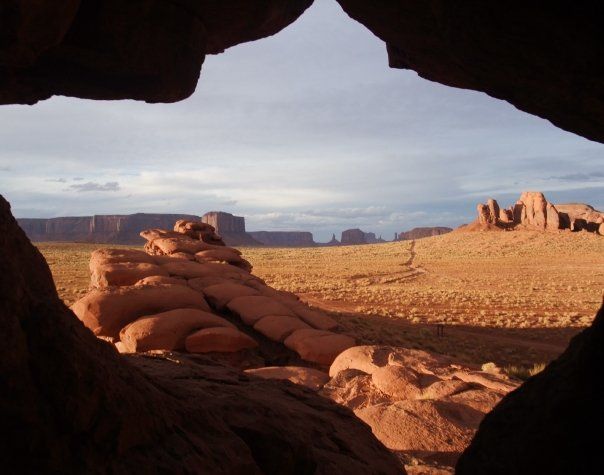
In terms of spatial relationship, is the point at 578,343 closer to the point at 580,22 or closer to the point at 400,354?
the point at 580,22

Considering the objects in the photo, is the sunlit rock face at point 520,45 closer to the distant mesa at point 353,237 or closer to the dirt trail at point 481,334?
the dirt trail at point 481,334

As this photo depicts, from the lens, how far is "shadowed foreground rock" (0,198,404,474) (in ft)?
8.66

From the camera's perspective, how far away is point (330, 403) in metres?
6.41

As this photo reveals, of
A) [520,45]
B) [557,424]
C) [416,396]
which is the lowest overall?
[416,396]

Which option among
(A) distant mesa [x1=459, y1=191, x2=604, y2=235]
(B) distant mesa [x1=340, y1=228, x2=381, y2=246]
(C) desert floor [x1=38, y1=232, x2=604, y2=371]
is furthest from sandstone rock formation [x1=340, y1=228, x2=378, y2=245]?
(C) desert floor [x1=38, y1=232, x2=604, y2=371]

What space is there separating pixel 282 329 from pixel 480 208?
269 ft

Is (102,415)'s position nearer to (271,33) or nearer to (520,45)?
(520,45)

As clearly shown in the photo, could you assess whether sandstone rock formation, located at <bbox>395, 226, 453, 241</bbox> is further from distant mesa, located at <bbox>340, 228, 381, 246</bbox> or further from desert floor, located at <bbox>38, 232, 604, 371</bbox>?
desert floor, located at <bbox>38, 232, 604, 371</bbox>

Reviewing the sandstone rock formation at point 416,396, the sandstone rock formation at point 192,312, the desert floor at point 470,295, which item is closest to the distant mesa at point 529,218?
the desert floor at point 470,295

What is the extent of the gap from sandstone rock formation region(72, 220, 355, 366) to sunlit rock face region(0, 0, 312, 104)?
8903 mm

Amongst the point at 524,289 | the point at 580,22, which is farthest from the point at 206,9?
the point at 524,289

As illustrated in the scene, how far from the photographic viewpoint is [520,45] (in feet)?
11.5

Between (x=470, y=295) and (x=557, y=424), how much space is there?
31.5 meters

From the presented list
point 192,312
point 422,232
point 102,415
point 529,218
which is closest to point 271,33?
point 102,415
